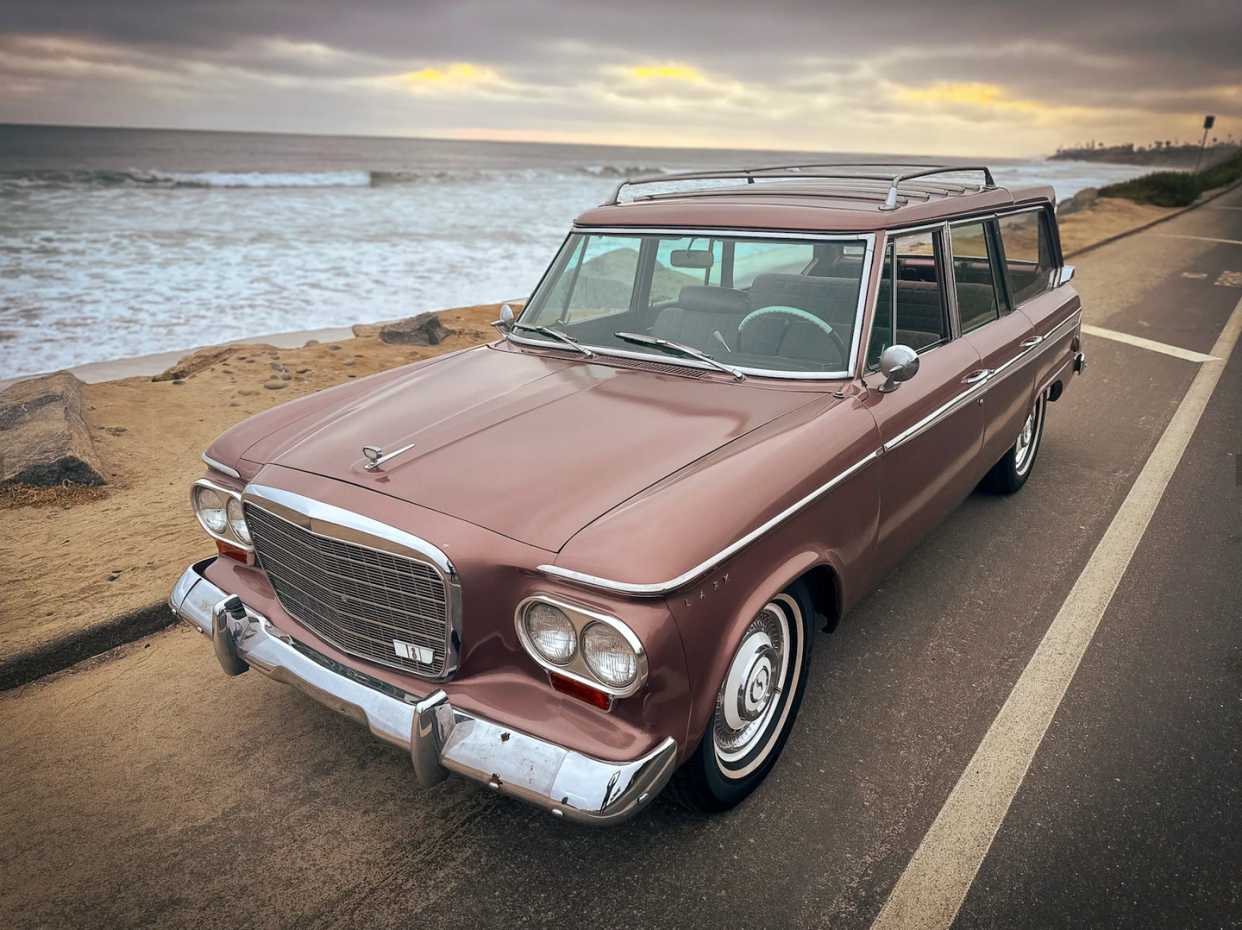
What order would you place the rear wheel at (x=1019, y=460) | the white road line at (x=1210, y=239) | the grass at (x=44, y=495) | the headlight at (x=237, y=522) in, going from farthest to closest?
1. the white road line at (x=1210, y=239)
2. the rear wheel at (x=1019, y=460)
3. the grass at (x=44, y=495)
4. the headlight at (x=237, y=522)

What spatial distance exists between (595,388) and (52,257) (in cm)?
1685

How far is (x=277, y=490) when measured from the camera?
254cm

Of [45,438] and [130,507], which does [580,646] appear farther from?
[45,438]

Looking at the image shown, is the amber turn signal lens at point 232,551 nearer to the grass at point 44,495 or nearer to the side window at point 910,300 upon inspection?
the grass at point 44,495

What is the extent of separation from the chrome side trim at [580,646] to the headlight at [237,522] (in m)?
1.28

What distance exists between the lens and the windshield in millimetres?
3145

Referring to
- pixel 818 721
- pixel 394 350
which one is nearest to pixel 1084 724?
pixel 818 721

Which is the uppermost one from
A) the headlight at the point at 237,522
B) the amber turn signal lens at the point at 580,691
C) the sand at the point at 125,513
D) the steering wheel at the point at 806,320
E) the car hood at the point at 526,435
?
the steering wheel at the point at 806,320

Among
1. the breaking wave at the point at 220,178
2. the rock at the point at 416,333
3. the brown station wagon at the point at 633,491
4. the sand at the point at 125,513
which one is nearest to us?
the brown station wagon at the point at 633,491

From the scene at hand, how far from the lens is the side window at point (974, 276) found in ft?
12.7

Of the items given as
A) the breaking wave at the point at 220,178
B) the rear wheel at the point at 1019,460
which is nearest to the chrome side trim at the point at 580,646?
the rear wheel at the point at 1019,460

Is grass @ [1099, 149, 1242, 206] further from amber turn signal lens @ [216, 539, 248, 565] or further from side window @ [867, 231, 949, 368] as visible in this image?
amber turn signal lens @ [216, 539, 248, 565]

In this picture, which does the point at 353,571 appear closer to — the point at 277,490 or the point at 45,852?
the point at 277,490

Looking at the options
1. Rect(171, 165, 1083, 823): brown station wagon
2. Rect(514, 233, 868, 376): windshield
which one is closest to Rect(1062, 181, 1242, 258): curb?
Rect(171, 165, 1083, 823): brown station wagon
